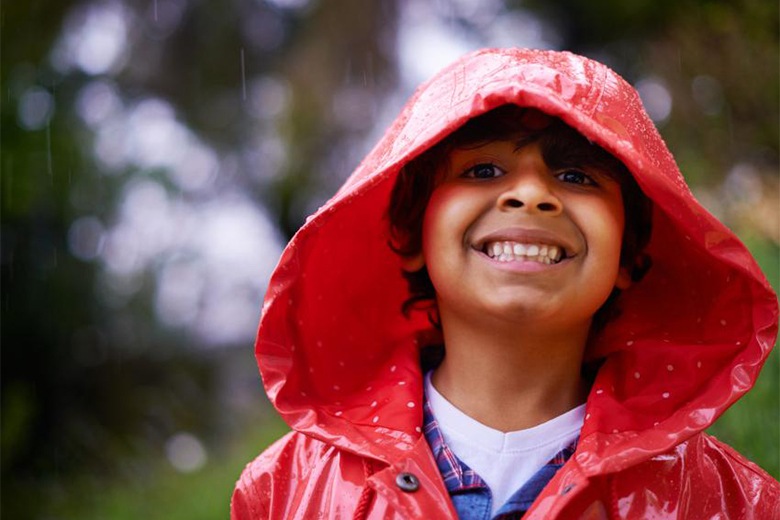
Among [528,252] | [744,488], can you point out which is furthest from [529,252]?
[744,488]

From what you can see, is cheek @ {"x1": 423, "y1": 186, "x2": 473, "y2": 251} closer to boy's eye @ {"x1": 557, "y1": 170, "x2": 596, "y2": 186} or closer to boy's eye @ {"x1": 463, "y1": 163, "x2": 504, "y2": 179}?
boy's eye @ {"x1": 463, "y1": 163, "x2": 504, "y2": 179}

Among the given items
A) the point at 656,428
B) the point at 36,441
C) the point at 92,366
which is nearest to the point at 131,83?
the point at 92,366

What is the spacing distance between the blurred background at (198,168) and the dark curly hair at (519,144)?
119 cm

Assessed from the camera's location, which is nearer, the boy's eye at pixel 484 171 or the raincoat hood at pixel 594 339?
the raincoat hood at pixel 594 339

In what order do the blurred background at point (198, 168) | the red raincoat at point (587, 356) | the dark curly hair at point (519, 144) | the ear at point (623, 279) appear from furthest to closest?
the blurred background at point (198, 168) → the ear at point (623, 279) → the dark curly hair at point (519, 144) → the red raincoat at point (587, 356)

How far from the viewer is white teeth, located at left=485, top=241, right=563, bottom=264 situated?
5.69 ft

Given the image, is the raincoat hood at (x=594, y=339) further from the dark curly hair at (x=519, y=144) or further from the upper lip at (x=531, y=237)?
the upper lip at (x=531, y=237)

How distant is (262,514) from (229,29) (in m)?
7.60

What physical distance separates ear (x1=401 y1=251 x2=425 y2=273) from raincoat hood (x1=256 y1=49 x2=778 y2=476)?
0.40ft

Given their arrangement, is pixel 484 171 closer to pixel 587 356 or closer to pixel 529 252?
pixel 529 252

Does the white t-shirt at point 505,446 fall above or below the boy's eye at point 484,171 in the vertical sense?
below

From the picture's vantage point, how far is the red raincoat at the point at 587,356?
1.69 metres

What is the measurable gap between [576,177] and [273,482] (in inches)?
36.6

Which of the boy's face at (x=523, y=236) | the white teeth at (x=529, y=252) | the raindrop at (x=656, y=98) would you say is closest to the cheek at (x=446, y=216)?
the boy's face at (x=523, y=236)
